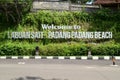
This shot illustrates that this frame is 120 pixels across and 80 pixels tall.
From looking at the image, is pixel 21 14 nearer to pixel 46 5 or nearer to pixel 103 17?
pixel 46 5

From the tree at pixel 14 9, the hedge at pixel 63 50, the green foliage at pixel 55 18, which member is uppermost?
the tree at pixel 14 9

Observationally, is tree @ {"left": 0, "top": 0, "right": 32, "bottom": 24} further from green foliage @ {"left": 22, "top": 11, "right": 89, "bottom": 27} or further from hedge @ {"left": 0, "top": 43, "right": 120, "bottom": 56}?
hedge @ {"left": 0, "top": 43, "right": 120, "bottom": 56}

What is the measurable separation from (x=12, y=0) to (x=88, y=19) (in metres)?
6.24

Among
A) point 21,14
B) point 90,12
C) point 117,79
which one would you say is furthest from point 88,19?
point 117,79

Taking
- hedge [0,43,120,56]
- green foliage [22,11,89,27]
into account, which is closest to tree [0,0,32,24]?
green foliage [22,11,89,27]

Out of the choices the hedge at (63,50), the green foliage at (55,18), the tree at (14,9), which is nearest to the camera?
the hedge at (63,50)

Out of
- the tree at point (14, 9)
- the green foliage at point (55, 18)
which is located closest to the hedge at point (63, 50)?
the green foliage at point (55, 18)

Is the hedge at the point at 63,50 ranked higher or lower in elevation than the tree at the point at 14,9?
lower

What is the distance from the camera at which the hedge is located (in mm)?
24359

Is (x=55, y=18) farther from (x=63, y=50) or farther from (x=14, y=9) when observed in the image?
(x=63, y=50)

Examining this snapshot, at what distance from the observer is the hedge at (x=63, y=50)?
24.4m

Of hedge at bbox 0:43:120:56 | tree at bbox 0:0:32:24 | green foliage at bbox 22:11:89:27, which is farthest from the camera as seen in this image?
green foliage at bbox 22:11:89:27

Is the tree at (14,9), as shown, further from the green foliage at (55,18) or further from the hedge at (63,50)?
the hedge at (63,50)

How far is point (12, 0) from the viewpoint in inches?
1009
